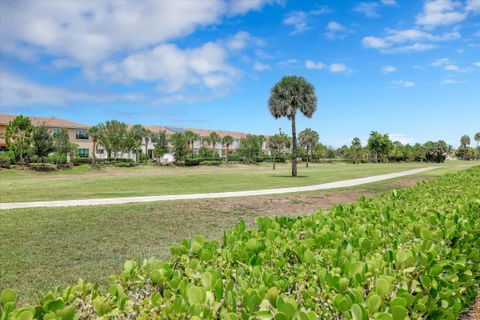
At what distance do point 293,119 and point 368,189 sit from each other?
59.1ft

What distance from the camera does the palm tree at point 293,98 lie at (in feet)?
120

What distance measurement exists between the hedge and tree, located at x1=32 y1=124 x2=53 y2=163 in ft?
163

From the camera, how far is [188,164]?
6688 cm

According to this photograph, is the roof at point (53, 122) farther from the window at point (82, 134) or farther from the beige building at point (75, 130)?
the window at point (82, 134)

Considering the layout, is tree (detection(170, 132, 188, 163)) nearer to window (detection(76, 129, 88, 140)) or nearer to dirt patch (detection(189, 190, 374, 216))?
window (detection(76, 129, 88, 140))

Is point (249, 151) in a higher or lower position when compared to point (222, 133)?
lower

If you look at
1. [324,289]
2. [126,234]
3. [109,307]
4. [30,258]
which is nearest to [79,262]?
[30,258]

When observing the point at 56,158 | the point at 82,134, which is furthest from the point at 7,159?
the point at 82,134

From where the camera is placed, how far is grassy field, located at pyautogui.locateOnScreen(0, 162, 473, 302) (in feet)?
19.7

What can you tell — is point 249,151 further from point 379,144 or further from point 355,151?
point 379,144

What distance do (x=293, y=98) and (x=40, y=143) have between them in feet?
110

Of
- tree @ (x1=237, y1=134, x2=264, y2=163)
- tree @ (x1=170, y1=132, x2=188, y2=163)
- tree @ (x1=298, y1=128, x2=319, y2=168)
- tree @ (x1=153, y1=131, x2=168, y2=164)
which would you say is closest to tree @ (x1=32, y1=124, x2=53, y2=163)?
tree @ (x1=170, y1=132, x2=188, y2=163)

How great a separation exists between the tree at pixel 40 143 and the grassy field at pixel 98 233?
3903 centimetres

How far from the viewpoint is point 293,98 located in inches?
1447
